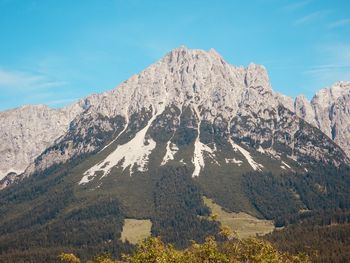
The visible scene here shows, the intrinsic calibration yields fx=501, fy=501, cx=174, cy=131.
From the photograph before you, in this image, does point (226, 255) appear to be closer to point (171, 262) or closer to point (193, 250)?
point (193, 250)

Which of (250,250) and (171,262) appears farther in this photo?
(250,250)

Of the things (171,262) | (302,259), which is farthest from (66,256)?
(302,259)

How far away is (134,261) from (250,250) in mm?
16339

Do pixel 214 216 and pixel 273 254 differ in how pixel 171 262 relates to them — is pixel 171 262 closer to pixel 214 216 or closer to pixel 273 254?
pixel 214 216

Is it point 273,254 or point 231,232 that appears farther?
point 231,232

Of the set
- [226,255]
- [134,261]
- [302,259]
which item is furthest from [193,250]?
[302,259]

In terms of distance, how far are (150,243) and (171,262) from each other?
565cm

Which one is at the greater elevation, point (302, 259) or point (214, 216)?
point (214, 216)

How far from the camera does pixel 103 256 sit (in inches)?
2891

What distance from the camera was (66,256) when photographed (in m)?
67.2

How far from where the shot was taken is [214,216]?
69750 millimetres

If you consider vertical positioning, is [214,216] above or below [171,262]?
above

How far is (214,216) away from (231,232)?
156 inches

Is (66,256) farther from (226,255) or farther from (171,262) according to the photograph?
(226,255)
